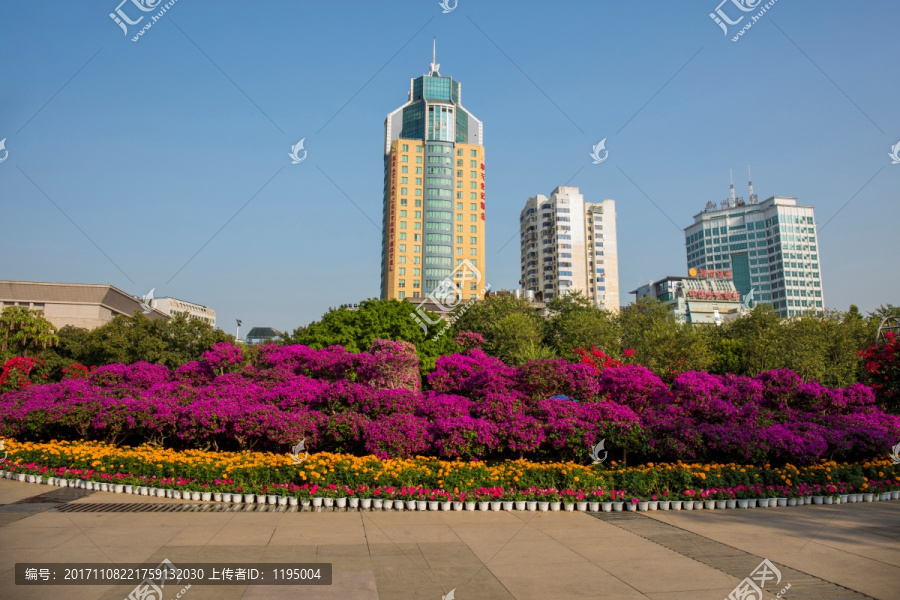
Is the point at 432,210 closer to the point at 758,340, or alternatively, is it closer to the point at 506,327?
the point at 506,327

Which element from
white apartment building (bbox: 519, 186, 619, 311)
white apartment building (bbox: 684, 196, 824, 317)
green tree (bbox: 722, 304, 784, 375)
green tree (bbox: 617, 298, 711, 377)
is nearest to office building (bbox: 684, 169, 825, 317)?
white apartment building (bbox: 684, 196, 824, 317)

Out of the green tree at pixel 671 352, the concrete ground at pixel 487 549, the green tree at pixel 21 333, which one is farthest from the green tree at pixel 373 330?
the concrete ground at pixel 487 549

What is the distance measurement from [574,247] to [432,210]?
29034 mm

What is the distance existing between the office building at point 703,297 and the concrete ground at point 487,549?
9623 cm

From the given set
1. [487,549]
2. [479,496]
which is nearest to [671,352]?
[479,496]

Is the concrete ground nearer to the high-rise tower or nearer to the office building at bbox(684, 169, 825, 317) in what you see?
the high-rise tower

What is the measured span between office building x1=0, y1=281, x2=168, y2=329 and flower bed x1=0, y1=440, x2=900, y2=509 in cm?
4527

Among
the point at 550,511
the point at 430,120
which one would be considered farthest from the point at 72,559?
the point at 430,120

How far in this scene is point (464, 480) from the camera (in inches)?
473

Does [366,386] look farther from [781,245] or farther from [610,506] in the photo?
[781,245]

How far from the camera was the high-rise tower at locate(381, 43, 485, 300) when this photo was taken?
88.1 metres

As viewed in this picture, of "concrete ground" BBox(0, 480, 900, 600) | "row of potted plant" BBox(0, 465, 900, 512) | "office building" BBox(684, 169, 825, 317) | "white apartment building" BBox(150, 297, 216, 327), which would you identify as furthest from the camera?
"white apartment building" BBox(150, 297, 216, 327)

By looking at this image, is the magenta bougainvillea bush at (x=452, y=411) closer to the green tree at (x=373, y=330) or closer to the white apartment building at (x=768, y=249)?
the green tree at (x=373, y=330)

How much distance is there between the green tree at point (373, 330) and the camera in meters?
34.6
